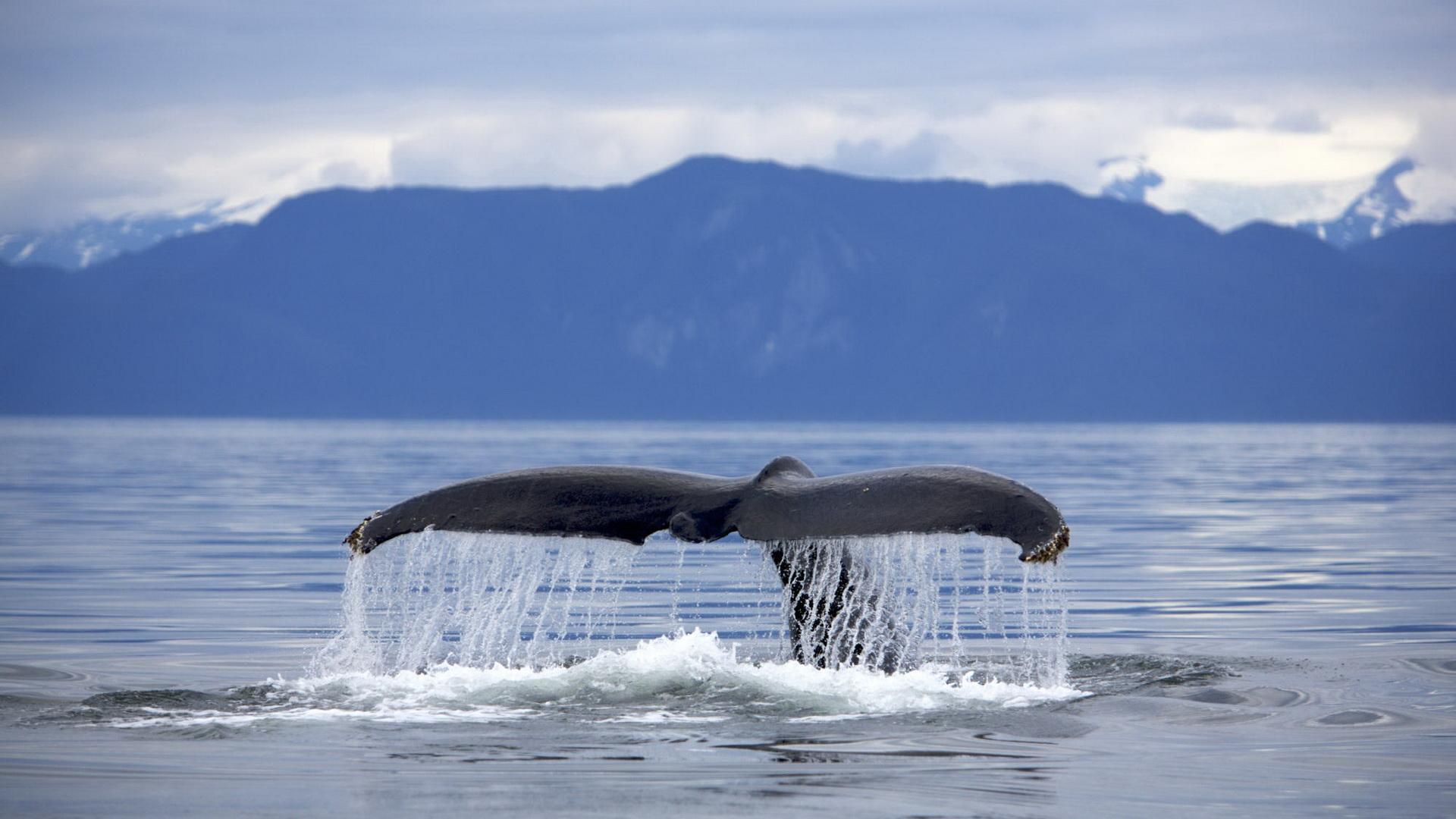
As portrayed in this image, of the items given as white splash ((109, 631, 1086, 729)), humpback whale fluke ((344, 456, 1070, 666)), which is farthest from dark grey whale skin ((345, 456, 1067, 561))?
white splash ((109, 631, 1086, 729))

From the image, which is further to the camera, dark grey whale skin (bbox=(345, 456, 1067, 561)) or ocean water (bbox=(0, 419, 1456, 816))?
dark grey whale skin (bbox=(345, 456, 1067, 561))

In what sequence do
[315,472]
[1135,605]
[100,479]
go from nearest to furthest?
1. [1135,605]
2. [100,479]
3. [315,472]

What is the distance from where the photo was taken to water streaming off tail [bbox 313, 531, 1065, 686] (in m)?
8.50

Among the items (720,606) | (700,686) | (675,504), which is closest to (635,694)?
(700,686)

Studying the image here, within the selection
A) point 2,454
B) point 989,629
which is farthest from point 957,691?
point 2,454

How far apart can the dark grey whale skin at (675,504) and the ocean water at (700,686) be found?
0.15 m

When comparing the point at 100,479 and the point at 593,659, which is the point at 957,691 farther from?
the point at 100,479

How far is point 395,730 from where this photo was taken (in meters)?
8.62

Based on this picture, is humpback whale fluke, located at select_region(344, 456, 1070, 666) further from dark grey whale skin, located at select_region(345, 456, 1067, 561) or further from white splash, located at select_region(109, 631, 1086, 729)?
white splash, located at select_region(109, 631, 1086, 729)

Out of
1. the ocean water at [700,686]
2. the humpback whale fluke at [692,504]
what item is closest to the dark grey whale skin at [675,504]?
the humpback whale fluke at [692,504]

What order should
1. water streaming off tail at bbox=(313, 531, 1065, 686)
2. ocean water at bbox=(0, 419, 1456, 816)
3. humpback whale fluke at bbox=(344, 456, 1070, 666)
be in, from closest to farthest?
ocean water at bbox=(0, 419, 1456, 816)
humpback whale fluke at bbox=(344, 456, 1070, 666)
water streaming off tail at bbox=(313, 531, 1065, 686)

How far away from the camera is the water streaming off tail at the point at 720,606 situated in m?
8.50

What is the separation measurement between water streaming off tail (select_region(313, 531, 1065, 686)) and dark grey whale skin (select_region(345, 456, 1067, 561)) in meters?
0.09

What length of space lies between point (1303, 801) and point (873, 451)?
2289 inches
